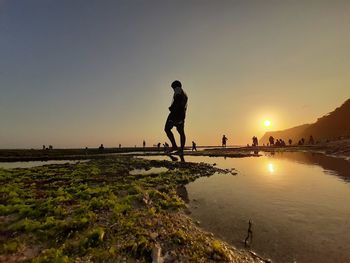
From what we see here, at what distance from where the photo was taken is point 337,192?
1511 cm

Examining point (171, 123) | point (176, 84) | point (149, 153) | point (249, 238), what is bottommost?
point (249, 238)

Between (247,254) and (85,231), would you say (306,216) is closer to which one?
(247,254)

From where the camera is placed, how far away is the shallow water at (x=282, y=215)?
313 inches

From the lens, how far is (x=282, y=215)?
36.3 ft

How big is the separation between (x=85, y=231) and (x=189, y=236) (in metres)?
3.31

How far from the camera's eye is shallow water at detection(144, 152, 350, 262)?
7.94m

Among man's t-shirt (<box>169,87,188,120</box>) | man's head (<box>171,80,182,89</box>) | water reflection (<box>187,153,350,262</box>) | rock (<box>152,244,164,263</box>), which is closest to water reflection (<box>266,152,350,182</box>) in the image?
water reflection (<box>187,153,350,262</box>)

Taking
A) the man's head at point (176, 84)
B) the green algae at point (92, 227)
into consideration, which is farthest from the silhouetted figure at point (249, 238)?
the man's head at point (176, 84)

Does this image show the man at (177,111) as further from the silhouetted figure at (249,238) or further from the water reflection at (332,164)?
the silhouetted figure at (249,238)

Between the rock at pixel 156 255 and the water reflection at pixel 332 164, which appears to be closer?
the rock at pixel 156 255

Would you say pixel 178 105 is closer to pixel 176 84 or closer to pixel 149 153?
pixel 176 84

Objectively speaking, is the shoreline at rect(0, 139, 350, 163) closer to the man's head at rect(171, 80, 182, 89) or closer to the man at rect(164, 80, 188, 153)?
the man at rect(164, 80, 188, 153)

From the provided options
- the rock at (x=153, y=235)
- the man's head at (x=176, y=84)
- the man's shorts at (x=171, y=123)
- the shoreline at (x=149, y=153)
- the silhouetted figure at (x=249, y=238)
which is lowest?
the silhouetted figure at (x=249, y=238)

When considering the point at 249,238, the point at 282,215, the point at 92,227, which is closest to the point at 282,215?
the point at 282,215
